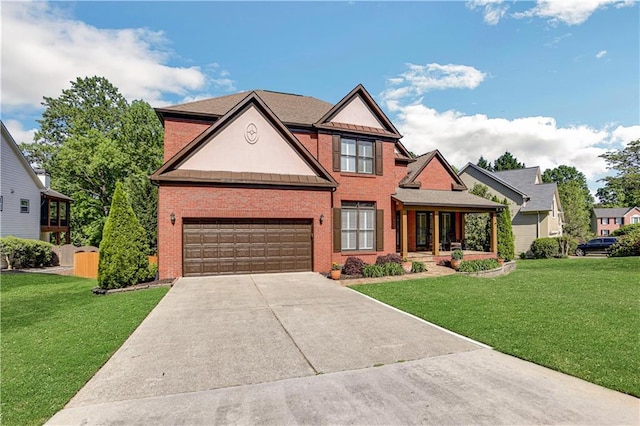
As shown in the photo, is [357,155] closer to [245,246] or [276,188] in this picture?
[276,188]

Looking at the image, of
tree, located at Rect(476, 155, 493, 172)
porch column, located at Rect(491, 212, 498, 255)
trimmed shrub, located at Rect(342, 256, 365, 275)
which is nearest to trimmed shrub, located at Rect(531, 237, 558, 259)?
porch column, located at Rect(491, 212, 498, 255)

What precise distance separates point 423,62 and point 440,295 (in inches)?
481

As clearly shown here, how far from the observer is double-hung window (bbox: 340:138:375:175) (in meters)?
15.9

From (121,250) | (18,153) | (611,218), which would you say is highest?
(18,153)


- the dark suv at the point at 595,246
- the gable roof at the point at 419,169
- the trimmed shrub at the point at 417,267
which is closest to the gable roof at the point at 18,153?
the gable roof at the point at 419,169

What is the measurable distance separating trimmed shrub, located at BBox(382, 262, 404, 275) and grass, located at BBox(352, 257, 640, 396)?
123cm

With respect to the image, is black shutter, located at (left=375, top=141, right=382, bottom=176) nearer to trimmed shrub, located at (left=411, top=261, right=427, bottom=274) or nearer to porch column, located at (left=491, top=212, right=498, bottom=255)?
trimmed shrub, located at (left=411, top=261, right=427, bottom=274)

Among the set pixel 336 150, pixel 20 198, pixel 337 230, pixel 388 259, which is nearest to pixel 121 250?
pixel 337 230

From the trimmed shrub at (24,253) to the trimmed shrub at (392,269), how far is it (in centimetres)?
2176

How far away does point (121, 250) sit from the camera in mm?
11219

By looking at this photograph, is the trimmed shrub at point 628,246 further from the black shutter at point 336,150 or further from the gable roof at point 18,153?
the gable roof at point 18,153

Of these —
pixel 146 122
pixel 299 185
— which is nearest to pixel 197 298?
pixel 299 185

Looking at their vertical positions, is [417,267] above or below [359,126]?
below

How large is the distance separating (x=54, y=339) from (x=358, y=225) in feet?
39.6
